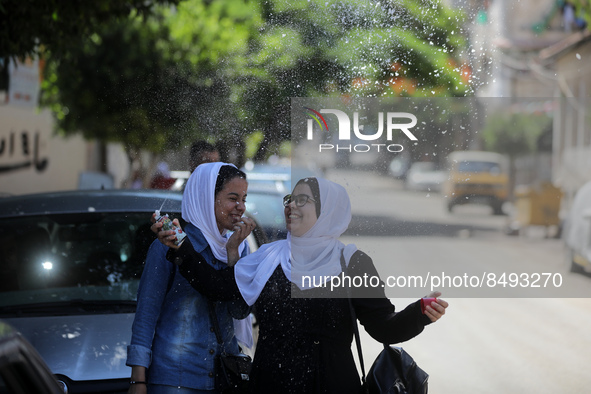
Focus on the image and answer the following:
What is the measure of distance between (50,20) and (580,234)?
320 inches

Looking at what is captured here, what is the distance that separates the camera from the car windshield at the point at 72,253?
14.9ft

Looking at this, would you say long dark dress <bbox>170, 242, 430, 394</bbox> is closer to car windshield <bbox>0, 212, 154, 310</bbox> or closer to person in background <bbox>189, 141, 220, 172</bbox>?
car windshield <bbox>0, 212, 154, 310</bbox>

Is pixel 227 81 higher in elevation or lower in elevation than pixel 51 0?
lower

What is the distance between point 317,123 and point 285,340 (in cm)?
168

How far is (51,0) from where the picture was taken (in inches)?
281

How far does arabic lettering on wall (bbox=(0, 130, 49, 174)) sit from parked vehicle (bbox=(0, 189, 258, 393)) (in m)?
11.8

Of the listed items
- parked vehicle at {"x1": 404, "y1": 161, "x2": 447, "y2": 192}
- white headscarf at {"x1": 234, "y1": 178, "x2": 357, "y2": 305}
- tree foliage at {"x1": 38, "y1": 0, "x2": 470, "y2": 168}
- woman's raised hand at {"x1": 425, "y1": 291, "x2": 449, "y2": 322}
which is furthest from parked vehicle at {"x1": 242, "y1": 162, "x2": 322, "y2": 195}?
woman's raised hand at {"x1": 425, "y1": 291, "x2": 449, "y2": 322}

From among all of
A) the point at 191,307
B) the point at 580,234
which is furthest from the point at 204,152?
the point at 580,234

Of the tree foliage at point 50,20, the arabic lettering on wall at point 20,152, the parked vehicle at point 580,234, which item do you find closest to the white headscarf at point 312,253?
the tree foliage at point 50,20

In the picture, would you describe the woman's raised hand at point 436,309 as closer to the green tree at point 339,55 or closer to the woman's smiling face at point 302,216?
the woman's smiling face at point 302,216

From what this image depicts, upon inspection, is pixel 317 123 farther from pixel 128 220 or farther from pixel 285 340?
pixel 285 340

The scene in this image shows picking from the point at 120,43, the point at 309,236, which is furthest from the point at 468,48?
the point at 120,43

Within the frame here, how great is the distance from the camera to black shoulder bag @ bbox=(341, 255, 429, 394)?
3.07 meters

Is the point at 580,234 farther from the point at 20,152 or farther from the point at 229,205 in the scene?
the point at 20,152
